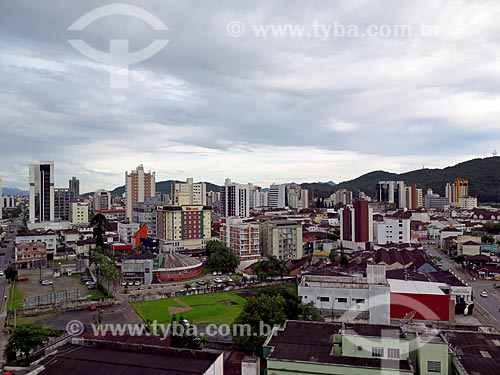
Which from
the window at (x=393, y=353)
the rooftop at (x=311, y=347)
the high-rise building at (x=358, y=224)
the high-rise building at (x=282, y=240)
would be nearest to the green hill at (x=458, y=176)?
the high-rise building at (x=358, y=224)

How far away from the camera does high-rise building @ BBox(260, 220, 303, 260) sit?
3984 centimetres

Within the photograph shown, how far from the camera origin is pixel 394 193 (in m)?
97.1

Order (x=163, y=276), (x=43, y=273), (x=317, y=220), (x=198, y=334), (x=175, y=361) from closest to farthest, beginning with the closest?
1. (x=175, y=361)
2. (x=198, y=334)
3. (x=163, y=276)
4. (x=43, y=273)
5. (x=317, y=220)

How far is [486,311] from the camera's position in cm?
2316

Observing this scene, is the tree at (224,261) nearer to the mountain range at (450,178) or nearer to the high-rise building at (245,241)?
the high-rise building at (245,241)

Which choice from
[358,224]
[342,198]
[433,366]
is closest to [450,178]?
[342,198]

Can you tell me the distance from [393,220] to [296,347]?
3816 cm

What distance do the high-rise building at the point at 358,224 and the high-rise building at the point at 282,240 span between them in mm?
6917

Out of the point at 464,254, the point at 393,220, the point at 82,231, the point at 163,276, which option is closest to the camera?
the point at 163,276

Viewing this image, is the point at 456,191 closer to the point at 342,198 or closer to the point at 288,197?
the point at 342,198

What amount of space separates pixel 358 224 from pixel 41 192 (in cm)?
4931

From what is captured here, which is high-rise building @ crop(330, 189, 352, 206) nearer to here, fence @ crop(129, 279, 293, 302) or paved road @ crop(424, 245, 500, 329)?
paved road @ crop(424, 245, 500, 329)

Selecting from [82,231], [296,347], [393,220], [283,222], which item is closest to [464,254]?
[393,220]

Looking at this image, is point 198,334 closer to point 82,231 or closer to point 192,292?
point 192,292
